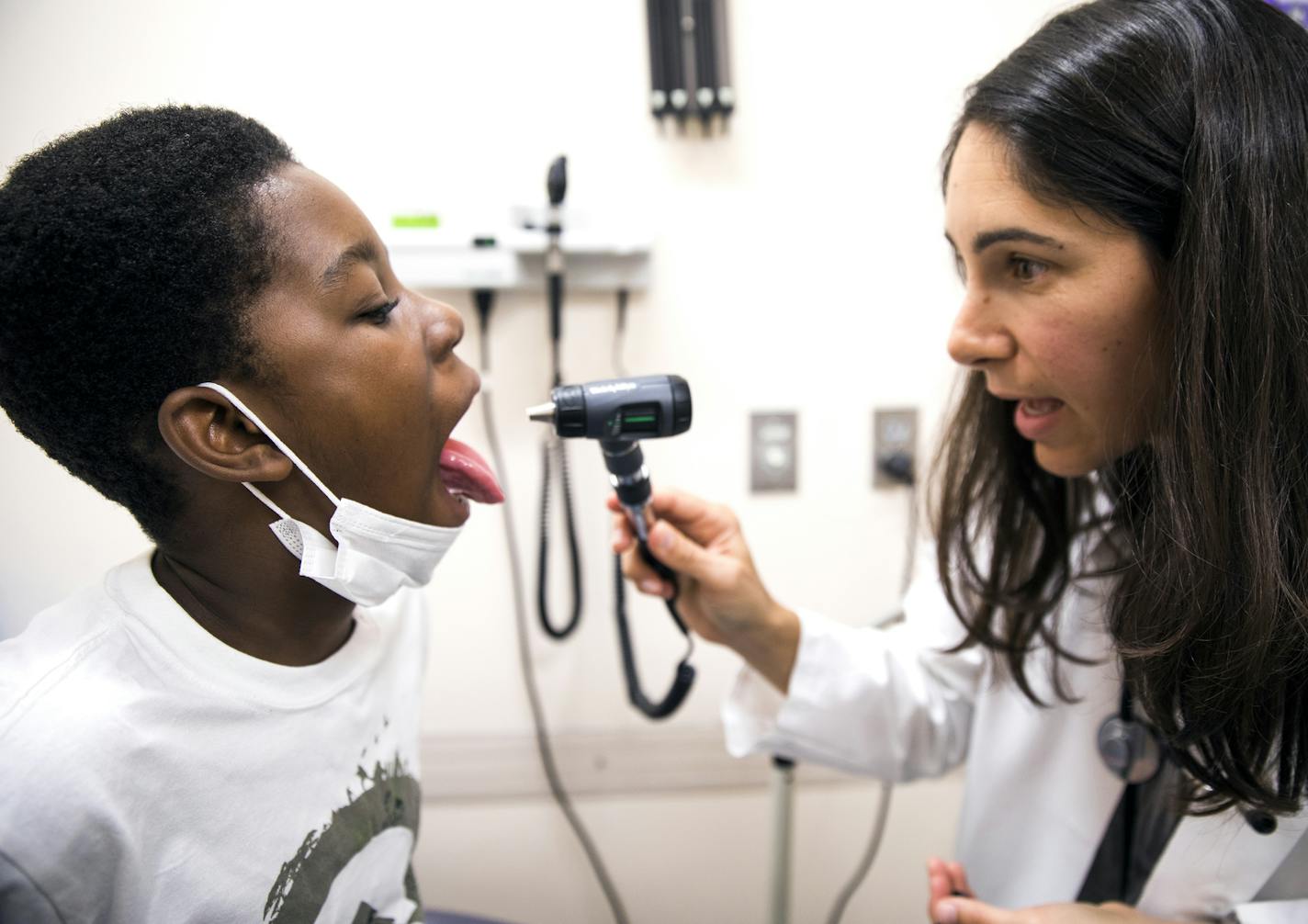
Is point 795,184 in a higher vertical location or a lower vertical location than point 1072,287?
higher

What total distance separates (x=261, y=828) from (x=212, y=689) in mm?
121

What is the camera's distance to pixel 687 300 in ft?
4.03

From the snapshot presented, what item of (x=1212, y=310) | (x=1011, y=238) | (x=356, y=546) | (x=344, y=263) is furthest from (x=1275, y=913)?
(x=344, y=263)

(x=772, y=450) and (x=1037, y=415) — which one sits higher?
(x=1037, y=415)

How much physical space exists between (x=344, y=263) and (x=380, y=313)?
52 mm

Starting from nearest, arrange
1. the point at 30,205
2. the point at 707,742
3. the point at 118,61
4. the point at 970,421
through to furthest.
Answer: the point at 30,205 < the point at 118,61 < the point at 970,421 < the point at 707,742

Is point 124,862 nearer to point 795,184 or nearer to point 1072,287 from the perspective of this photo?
point 1072,287

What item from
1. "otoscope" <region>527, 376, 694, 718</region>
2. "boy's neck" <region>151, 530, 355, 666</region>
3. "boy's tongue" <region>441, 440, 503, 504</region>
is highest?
"otoscope" <region>527, 376, 694, 718</region>

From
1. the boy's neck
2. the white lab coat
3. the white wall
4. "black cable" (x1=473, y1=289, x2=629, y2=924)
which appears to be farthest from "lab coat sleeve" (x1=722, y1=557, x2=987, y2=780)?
the boy's neck

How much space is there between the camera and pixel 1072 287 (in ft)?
2.34

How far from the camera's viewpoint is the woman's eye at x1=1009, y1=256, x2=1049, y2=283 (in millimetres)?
733

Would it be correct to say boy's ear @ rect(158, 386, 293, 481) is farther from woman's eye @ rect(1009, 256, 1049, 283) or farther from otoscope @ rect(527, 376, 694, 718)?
woman's eye @ rect(1009, 256, 1049, 283)

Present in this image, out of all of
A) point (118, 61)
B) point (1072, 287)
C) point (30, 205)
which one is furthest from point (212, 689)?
point (1072, 287)

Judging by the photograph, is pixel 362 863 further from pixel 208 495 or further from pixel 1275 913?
pixel 1275 913
